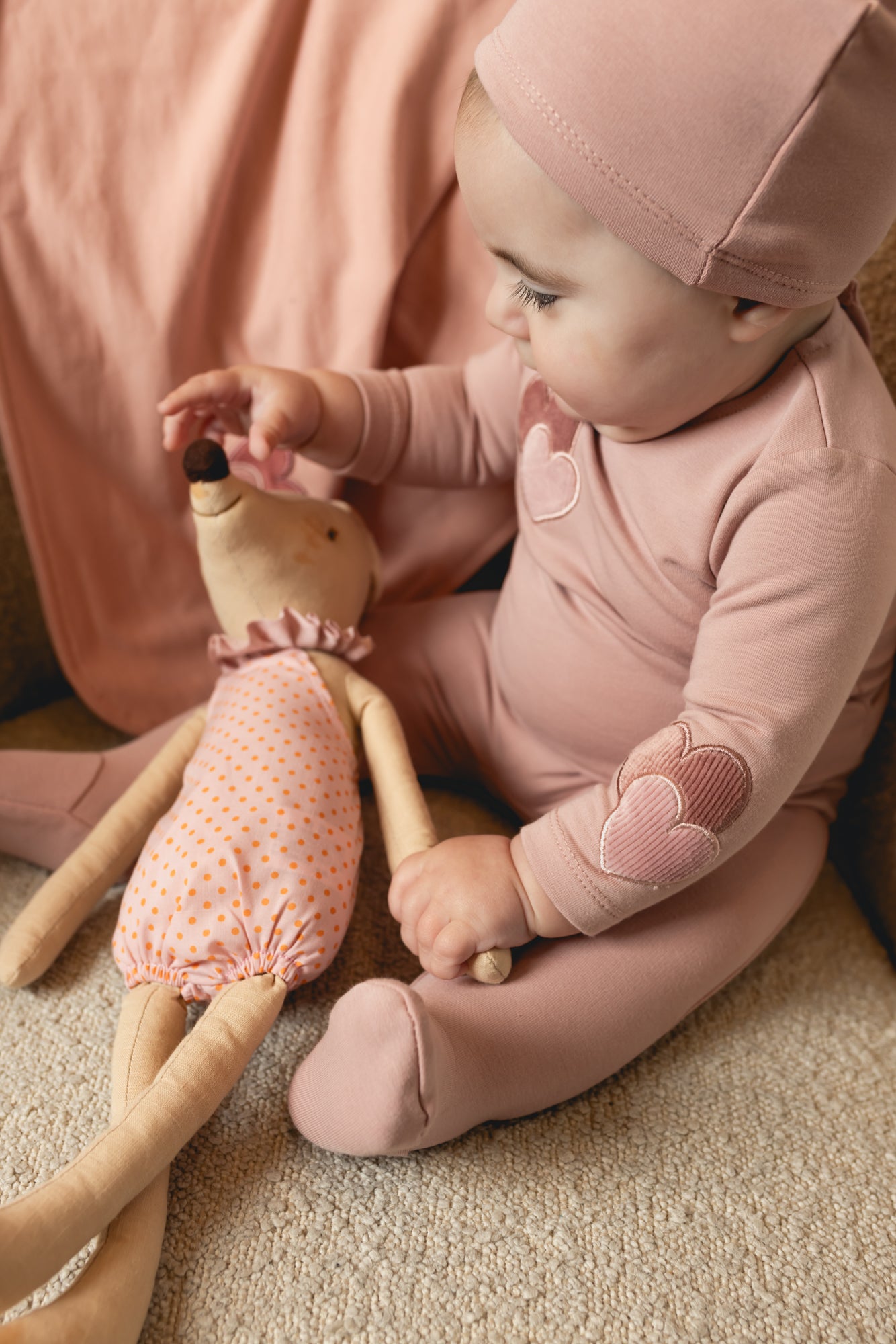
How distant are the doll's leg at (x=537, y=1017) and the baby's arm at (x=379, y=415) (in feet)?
1.14

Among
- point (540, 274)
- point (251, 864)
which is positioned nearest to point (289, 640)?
point (251, 864)

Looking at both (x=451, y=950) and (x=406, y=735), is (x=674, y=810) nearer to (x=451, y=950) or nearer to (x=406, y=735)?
(x=451, y=950)

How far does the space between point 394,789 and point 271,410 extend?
0.27 metres

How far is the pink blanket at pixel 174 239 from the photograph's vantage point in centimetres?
71

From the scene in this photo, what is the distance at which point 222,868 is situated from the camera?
1.79ft

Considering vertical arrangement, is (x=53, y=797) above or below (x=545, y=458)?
below

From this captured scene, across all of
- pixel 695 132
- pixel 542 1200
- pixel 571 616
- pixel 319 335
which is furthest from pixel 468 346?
pixel 542 1200

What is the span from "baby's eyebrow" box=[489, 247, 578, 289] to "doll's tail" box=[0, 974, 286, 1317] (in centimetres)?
39

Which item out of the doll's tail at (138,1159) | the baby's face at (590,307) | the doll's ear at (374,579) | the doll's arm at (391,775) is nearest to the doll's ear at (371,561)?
the doll's ear at (374,579)

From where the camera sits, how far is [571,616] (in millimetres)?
704

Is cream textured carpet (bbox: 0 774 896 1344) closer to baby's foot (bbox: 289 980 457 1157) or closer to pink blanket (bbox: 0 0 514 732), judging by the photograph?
baby's foot (bbox: 289 980 457 1157)

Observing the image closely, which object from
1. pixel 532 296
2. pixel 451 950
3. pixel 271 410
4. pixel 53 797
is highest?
pixel 532 296

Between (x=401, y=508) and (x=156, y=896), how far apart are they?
40 cm

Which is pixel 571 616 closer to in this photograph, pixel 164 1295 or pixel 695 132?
pixel 695 132
